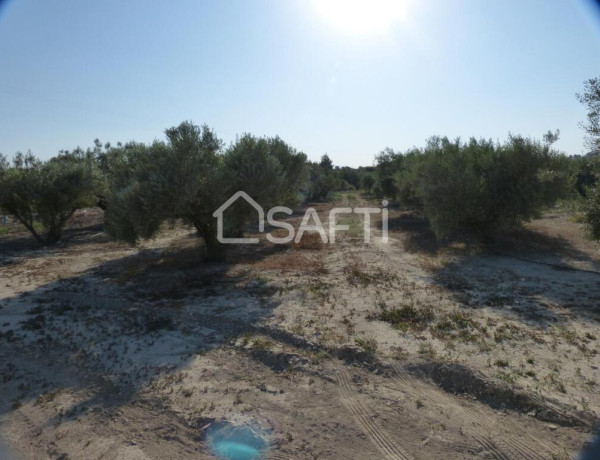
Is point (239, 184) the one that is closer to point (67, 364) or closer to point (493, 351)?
point (67, 364)

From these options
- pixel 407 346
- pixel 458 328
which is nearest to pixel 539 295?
pixel 458 328

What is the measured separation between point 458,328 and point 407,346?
1.59 m

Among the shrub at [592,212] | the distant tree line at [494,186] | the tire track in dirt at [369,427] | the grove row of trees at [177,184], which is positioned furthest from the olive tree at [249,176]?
the shrub at [592,212]

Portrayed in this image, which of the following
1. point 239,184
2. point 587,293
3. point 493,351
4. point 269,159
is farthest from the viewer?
point 269,159

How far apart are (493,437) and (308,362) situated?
319 cm

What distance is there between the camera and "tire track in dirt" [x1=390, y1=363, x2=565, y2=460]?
177 inches

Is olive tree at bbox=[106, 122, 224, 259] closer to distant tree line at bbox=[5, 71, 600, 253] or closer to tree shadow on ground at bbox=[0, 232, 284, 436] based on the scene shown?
distant tree line at bbox=[5, 71, 600, 253]

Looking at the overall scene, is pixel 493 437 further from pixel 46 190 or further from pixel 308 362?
pixel 46 190

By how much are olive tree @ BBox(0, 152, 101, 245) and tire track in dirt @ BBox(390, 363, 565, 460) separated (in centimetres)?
2292

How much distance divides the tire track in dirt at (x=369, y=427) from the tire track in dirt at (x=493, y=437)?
96 cm

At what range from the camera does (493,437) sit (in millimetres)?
4797

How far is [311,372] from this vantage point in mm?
6676

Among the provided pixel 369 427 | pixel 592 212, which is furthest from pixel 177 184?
pixel 592 212

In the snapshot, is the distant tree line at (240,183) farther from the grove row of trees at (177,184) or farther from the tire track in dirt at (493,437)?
the tire track in dirt at (493,437)
